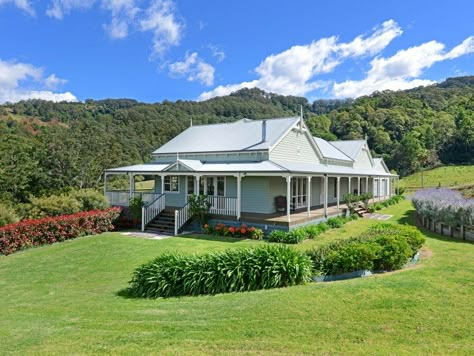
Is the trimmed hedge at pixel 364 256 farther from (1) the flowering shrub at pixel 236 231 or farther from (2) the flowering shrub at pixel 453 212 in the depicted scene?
(1) the flowering shrub at pixel 236 231

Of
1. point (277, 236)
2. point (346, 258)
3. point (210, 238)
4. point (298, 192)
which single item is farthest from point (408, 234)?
point (298, 192)

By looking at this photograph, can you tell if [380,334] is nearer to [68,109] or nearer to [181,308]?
[181,308]

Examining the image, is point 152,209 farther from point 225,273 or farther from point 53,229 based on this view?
point 225,273

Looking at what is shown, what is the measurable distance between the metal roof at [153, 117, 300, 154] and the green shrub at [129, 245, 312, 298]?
1231cm

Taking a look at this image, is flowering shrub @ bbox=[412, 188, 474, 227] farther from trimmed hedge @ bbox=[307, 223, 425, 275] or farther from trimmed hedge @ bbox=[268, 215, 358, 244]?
trimmed hedge @ bbox=[307, 223, 425, 275]

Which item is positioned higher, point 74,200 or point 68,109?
point 68,109

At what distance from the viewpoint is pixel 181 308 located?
21.1 feet

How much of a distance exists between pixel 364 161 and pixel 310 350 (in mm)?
32877

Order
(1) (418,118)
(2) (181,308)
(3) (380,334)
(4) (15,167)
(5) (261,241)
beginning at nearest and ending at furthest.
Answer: (3) (380,334) < (2) (181,308) < (5) (261,241) < (4) (15,167) < (1) (418,118)

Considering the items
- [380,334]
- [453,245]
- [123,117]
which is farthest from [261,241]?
[123,117]

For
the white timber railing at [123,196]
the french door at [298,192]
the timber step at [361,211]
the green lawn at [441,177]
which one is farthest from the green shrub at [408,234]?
the green lawn at [441,177]

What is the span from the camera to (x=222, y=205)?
1814 cm

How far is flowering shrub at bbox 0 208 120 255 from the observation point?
14.4 m

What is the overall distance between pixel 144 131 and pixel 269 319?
186 ft
